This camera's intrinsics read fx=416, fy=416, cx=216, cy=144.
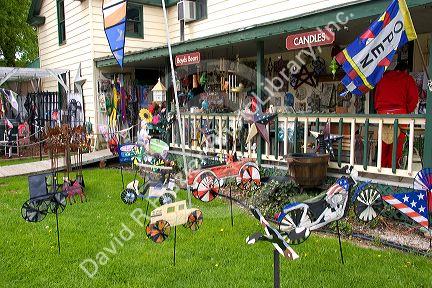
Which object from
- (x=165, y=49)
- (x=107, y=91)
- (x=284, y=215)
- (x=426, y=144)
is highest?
(x=165, y=49)

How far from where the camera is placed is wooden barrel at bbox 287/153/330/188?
20.1 feet

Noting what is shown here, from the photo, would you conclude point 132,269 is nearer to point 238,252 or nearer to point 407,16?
point 238,252

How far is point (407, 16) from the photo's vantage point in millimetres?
4383

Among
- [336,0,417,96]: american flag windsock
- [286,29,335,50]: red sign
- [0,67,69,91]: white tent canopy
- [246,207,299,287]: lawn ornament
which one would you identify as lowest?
[246,207,299,287]: lawn ornament

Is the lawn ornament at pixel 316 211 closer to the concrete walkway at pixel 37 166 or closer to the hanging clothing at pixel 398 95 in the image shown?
the hanging clothing at pixel 398 95

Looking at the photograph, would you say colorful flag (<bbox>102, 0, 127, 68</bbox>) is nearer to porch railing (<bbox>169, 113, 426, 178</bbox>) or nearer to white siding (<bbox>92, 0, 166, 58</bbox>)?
porch railing (<bbox>169, 113, 426, 178</bbox>)

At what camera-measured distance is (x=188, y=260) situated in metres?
4.50

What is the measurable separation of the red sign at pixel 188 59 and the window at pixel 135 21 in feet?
16.8

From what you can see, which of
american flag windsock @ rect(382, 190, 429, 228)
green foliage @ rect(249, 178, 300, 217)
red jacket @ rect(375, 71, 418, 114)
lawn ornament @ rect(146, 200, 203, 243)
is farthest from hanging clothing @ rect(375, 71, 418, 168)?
lawn ornament @ rect(146, 200, 203, 243)

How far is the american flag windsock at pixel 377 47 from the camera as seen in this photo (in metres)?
4.47

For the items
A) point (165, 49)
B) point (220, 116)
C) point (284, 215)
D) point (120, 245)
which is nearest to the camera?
point (284, 215)

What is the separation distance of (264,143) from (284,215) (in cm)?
419

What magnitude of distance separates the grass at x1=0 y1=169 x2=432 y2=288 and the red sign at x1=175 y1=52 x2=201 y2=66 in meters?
3.42

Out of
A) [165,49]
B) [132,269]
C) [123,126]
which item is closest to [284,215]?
[132,269]
